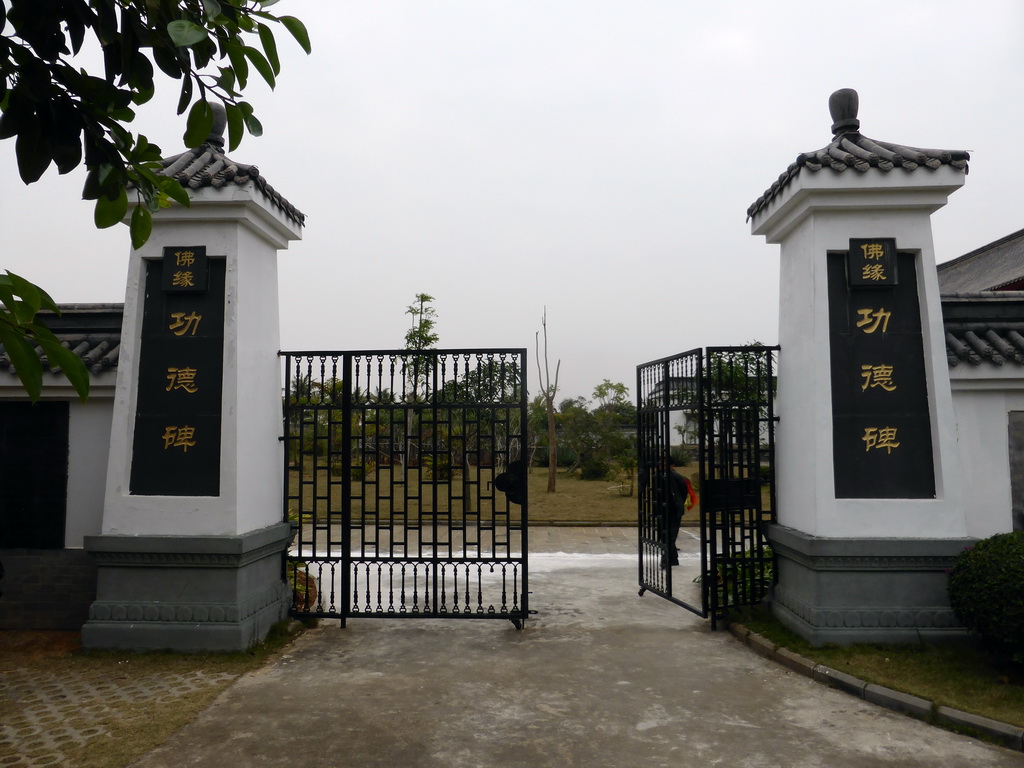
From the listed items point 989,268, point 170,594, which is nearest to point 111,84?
point 170,594

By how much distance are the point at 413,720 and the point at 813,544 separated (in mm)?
2823

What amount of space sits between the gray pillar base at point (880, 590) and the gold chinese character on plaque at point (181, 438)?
4345 mm

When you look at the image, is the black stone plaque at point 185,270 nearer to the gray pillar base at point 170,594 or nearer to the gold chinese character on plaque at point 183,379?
the gold chinese character on plaque at point 183,379

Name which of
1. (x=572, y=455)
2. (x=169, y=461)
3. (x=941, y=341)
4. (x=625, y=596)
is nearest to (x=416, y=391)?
(x=169, y=461)

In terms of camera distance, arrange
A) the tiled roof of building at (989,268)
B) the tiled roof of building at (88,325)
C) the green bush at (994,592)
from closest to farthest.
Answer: the green bush at (994,592), the tiled roof of building at (88,325), the tiled roof of building at (989,268)

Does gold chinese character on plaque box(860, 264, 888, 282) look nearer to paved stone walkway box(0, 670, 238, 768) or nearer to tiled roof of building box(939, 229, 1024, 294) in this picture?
paved stone walkway box(0, 670, 238, 768)

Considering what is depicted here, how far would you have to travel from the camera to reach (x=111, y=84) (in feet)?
5.55

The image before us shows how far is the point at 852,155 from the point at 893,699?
137 inches

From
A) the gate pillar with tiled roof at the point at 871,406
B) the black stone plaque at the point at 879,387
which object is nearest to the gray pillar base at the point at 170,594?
the gate pillar with tiled roof at the point at 871,406

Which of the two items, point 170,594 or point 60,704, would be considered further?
point 170,594

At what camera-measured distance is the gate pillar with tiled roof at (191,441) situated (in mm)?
4977

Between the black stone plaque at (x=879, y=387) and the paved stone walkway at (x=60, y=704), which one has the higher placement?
the black stone plaque at (x=879, y=387)

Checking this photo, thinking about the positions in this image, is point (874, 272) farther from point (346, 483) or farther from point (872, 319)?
point (346, 483)

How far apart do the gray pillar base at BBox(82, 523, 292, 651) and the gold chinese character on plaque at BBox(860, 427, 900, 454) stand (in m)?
4.36
